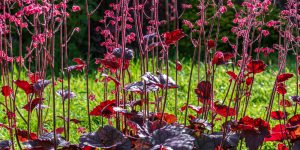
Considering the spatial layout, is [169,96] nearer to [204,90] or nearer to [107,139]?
[204,90]

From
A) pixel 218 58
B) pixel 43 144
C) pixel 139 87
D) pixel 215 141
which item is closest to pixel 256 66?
pixel 218 58

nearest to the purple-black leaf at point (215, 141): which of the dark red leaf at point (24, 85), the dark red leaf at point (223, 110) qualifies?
the dark red leaf at point (223, 110)

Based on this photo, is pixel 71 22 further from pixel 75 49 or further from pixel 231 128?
pixel 231 128

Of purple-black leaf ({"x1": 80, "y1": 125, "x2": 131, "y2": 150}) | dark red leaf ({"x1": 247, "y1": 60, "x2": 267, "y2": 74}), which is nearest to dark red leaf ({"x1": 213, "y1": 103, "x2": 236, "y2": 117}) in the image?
dark red leaf ({"x1": 247, "y1": 60, "x2": 267, "y2": 74})

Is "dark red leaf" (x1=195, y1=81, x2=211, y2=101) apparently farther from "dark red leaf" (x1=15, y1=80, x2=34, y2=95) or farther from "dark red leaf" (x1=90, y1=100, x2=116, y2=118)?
"dark red leaf" (x1=15, y1=80, x2=34, y2=95)

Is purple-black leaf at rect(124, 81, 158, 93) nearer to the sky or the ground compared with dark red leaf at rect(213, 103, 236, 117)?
nearer to the sky

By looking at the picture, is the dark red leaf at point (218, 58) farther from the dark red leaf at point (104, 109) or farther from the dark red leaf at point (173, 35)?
the dark red leaf at point (104, 109)

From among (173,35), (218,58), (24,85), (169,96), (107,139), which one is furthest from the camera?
(169,96)

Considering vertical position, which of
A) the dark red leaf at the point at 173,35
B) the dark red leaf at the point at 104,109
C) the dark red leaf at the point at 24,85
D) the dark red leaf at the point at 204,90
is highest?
the dark red leaf at the point at 173,35

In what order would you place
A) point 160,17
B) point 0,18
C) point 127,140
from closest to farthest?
point 127,140 < point 0,18 < point 160,17

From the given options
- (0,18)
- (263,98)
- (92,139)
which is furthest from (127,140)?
(263,98)

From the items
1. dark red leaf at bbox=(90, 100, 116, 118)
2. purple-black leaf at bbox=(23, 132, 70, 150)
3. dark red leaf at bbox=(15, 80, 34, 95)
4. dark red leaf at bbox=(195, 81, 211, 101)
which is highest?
dark red leaf at bbox=(15, 80, 34, 95)

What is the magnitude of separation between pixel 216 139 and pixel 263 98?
3314 mm

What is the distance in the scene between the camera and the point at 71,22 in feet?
25.8
